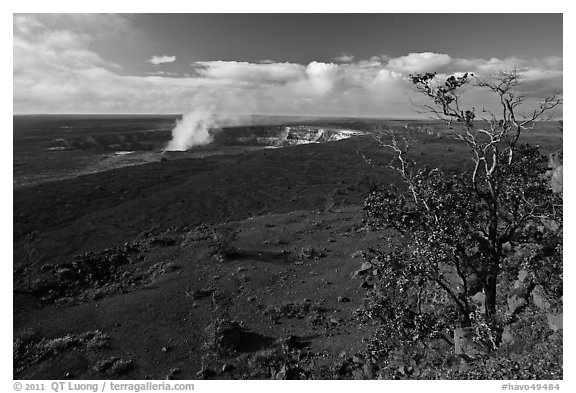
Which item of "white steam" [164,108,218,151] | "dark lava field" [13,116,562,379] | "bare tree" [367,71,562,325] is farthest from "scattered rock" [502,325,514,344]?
"white steam" [164,108,218,151]

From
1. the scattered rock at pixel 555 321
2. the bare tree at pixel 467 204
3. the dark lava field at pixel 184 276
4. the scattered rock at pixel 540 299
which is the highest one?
the bare tree at pixel 467 204

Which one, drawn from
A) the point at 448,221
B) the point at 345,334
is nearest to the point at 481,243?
the point at 448,221

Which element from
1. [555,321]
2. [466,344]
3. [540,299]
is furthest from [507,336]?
[540,299]

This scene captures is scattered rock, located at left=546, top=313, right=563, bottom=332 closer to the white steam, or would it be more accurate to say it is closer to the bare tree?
the bare tree

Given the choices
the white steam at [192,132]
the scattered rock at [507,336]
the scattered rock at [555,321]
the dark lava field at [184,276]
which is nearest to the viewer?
the scattered rock at [555,321]

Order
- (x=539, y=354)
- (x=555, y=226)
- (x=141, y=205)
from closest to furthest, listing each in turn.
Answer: (x=539, y=354)
(x=555, y=226)
(x=141, y=205)

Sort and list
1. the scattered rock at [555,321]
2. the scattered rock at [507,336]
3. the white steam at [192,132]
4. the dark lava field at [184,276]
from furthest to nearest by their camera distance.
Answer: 1. the white steam at [192,132]
2. the dark lava field at [184,276]
3. the scattered rock at [507,336]
4. the scattered rock at [555,321]

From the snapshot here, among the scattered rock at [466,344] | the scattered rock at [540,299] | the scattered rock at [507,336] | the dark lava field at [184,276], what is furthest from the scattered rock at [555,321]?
the dark lava field at [184,276]

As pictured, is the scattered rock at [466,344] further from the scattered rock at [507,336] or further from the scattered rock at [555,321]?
the scattered rock at [555,321]

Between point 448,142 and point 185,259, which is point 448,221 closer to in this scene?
point 185,259
